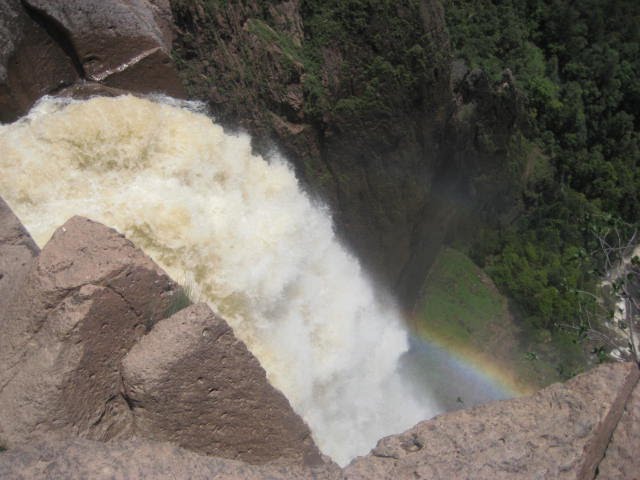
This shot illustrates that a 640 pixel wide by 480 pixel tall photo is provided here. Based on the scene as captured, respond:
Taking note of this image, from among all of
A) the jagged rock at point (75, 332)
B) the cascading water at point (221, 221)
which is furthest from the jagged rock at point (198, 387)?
the cascading water at point (221, 221)

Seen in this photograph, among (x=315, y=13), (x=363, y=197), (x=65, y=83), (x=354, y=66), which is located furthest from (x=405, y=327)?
(x=65, y=83)

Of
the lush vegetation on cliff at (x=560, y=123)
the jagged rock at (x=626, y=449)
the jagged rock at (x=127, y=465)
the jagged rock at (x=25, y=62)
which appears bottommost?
the lush vegetation on cliff at (x=560, y=123)

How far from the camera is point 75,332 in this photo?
4.38 m

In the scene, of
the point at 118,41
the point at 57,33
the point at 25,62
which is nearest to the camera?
the point at 25,62

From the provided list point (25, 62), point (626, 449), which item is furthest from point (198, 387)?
point (25, 62)

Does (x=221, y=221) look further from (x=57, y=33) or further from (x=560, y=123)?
(x=560, y=123)

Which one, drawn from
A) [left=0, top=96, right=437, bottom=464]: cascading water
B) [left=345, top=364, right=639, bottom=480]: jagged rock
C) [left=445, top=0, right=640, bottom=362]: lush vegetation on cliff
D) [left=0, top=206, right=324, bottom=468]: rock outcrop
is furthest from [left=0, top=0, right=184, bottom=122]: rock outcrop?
[left=445, top=0, right=640, bottom=362]: lush vegetation on cliff

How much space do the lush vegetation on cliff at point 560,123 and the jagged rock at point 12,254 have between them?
12.8 m

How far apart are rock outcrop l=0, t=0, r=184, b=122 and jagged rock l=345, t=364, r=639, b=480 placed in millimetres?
8164

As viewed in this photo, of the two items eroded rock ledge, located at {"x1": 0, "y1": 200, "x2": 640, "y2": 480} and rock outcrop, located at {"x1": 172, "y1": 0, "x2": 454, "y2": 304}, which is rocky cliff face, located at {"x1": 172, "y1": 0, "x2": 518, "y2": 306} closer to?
rock outcrop, located at {"x1": 172, "y1": 0, "x2": 454, "y2": 304}

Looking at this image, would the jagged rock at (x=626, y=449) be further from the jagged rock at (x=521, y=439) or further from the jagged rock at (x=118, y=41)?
the jagged rock at (x=118, y=41)

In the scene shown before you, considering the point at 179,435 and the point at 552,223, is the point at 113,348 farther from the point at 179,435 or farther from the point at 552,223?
the point at 552,223

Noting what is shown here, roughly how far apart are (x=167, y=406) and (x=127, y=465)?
3.66ft

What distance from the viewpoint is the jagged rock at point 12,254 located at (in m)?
4.92
